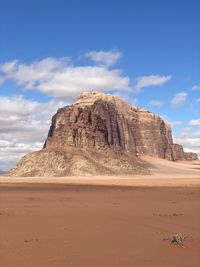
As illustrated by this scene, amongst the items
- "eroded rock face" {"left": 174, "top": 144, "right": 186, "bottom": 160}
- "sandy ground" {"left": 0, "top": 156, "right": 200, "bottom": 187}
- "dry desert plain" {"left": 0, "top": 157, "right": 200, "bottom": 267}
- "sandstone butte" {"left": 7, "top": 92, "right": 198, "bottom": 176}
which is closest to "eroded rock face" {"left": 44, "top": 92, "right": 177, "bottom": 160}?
"sandstone butte" {"left": 7, "top": 92, "right": 198, "bottom": 176}

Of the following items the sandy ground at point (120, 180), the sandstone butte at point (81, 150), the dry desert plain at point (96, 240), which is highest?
the sandstone butte at point (81, 150)

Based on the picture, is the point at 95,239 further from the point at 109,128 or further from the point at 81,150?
the point at 109,128

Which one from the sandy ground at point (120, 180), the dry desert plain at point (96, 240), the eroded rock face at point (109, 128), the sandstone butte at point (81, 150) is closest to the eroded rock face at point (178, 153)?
the eroded rock face at point (109, 128)

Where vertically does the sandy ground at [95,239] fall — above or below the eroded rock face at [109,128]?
below

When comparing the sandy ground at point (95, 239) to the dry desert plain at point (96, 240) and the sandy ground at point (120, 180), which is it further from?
the sandy ground at point (120, 180)

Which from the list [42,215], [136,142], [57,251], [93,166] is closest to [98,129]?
[93,166]

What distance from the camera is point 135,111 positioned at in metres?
152

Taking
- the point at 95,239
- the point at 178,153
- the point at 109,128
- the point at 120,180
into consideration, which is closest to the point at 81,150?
the point at 120,180

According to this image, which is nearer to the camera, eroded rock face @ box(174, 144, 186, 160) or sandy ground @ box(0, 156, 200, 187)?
sandy ground @ box(0, 156, 200, 187)

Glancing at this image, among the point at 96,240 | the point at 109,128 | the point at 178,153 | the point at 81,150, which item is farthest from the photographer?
the point at 178,153

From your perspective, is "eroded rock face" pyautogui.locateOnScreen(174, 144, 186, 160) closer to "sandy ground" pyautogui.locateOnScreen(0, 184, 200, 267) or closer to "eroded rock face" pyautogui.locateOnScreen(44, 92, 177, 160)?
"eroded rock face" pyautogui.locateOnScreen(44, 92, 177, 160)

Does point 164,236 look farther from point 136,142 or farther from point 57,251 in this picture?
point 136,142

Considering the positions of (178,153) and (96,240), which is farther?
(178,153)

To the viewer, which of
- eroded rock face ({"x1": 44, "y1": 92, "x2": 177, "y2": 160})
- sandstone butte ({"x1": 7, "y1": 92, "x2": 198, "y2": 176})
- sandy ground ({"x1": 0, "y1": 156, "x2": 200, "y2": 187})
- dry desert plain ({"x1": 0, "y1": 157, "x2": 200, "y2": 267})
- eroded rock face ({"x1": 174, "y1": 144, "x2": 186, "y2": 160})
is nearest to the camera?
dry desert plain ({"x1": 0, "y1": 157, "x2": 200, "y2": 267})
